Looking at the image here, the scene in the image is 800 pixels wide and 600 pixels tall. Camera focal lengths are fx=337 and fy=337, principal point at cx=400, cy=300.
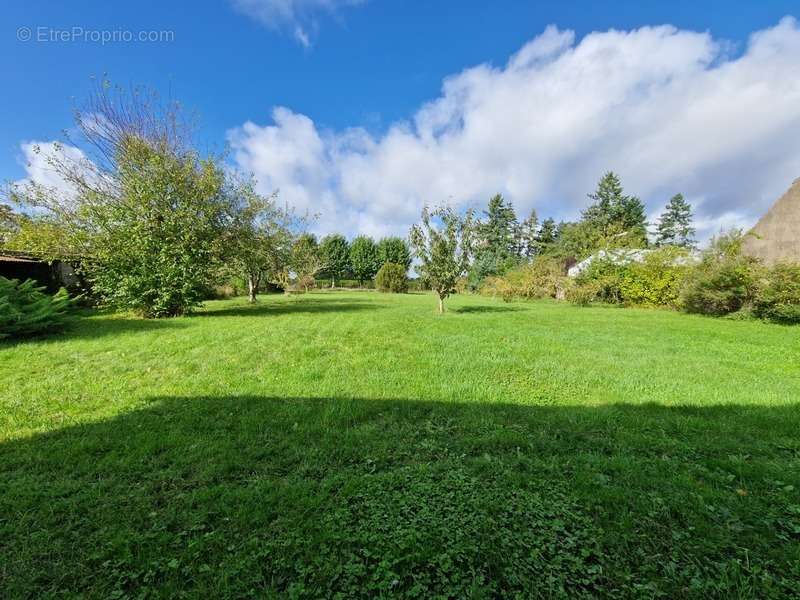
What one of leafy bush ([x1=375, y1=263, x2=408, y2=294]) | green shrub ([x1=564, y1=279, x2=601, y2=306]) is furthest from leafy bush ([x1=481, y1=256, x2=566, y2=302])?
leafy bush ([x1=375, y1=263, x2=408, y2=294])

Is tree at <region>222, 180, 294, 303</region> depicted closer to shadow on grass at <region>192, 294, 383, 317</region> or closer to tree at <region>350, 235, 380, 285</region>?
shadow on grass at <region>192, 294, 383, 317</region>

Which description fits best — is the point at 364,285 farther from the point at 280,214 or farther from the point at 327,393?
the point at 327,393

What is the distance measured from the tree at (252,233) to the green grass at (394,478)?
8.97 meters

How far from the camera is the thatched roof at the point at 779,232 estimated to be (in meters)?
13.0

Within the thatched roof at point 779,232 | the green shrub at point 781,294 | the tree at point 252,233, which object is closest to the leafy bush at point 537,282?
the thatched roof at point 779,232

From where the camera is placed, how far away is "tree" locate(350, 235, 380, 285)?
4016 cm

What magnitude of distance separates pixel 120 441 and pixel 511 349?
5836 mm

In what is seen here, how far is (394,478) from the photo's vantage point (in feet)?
8.29

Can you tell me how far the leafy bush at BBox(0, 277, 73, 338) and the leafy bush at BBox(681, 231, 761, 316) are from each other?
61.4 feet

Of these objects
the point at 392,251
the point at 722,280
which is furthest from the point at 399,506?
the point at 392,251

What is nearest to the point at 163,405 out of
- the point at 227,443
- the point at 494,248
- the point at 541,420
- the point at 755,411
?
the point at 227,443

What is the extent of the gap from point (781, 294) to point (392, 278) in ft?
80.5

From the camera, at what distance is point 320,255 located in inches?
1422

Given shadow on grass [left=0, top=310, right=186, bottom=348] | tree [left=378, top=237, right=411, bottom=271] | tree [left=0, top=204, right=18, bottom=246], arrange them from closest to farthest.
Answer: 1. shadow on grass [left=0, top=310, right=186, bottom=348]
2. tree [left=0, top=204, right=18, bottom=246]
3. tree [left=378, top=237, right=411, bottom=271]
